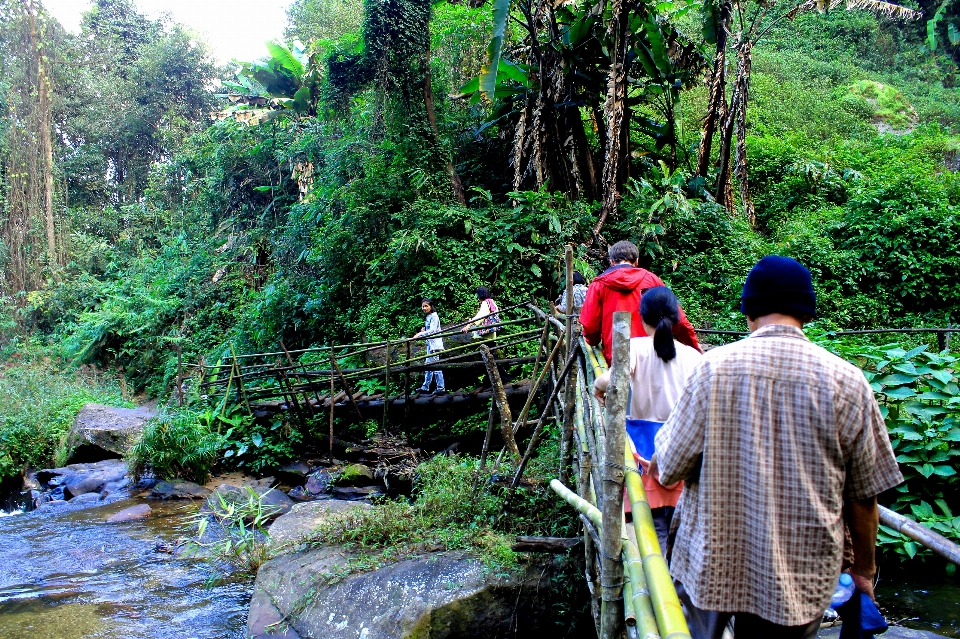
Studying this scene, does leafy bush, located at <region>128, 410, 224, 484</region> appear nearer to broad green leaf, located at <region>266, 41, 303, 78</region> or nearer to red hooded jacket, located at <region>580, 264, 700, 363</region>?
red hooded jacket, located at <region>580, 264, 700, 363</region>

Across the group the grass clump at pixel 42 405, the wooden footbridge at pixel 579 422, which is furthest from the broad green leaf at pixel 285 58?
the grass clump at pixel 42 405

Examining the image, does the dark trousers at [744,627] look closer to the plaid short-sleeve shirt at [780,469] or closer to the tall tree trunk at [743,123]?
the plaid short-sleeve shirt at [780,469]

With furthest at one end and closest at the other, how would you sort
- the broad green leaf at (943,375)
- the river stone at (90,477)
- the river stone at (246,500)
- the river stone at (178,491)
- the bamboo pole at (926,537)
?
1. the river stone at (90,477)
2. the river stone at (178,491)
3. the river stone at (246,500)
4. the broad green leaf at (943,375)
5. the bamboo pole at (926,537)

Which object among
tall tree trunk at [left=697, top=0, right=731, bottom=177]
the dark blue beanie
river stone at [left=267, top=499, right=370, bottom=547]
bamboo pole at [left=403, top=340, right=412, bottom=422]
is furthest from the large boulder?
tall tree trunk at [left=697, top=0, right=731, bottom=177]

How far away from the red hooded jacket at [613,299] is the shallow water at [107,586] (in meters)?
3.87

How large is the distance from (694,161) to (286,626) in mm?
13075

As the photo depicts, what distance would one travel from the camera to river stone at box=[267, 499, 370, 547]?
5.47 metres

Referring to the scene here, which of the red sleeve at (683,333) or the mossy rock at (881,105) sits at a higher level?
the mossy rock at (881,105)

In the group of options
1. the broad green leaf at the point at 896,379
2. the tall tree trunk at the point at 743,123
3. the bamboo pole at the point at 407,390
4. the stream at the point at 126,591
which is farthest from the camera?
the tall tree trunk at the point at 743,123

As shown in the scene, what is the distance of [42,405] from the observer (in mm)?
12406

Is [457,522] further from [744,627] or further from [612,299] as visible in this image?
[744,627]

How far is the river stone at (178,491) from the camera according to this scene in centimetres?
892

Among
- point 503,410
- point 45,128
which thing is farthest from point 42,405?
point 45,128

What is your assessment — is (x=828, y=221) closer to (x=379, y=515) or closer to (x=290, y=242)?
(x=379, y=515)
